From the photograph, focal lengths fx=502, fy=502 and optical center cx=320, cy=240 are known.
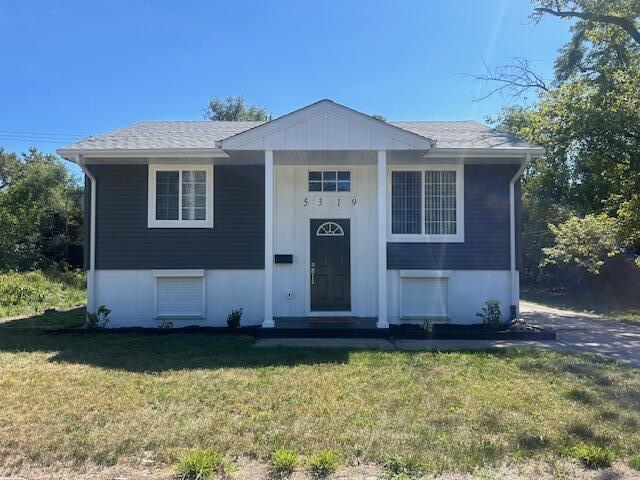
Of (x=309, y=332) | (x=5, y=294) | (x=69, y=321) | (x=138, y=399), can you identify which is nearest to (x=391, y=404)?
(x=138, y=399)

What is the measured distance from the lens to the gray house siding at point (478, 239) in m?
10.3

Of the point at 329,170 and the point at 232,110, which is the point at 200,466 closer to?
the point at 329,170

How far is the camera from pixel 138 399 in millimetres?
5059

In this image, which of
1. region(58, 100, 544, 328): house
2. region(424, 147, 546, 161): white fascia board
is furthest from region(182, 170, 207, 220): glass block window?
region(424, 147, 546, 161): white fascia board

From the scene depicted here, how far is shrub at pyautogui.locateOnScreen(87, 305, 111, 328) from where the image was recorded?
9758 millimetres

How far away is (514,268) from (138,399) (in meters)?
7.82

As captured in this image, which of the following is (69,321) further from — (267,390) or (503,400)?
(503,400)

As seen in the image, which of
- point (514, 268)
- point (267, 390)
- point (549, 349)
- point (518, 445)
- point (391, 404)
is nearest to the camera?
point (518, 445)

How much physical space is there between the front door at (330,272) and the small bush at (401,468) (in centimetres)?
689

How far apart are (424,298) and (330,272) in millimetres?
2026

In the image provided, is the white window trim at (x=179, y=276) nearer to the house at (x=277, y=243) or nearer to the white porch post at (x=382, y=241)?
the house at (x=277, y=243)

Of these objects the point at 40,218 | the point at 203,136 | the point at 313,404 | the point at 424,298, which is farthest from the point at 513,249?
the point at 40,218

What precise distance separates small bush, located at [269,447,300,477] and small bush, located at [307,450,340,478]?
0.37ft

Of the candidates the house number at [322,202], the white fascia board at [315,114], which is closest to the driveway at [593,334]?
the white fascia board at [315,114]
